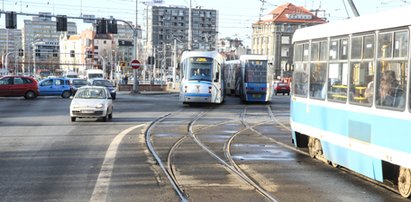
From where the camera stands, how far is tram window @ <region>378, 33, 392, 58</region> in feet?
26.3

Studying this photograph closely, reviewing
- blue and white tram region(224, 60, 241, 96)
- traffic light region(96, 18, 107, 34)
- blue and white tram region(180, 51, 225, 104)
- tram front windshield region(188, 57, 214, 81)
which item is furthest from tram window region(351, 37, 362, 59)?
blue and white tram region(224, 60, 241, 96)

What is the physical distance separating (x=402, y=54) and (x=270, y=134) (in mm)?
10437

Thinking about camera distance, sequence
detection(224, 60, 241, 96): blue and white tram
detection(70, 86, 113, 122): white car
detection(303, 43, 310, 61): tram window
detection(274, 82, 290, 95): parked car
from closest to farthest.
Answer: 1. detection(303, 43, 310, 61): tram window
2. detection(70, 86, 113, 122): white car
3. detection(224, 60, 241, 96): blue and white tram
4. detection(274, 82, 290, 95): parked car

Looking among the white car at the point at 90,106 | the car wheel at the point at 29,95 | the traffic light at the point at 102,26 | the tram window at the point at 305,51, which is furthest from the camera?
the traffic light at the point at 102,26

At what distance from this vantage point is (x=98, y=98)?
2175cm

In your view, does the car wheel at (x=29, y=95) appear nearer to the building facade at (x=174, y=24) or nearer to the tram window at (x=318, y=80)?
the tram window at (x=318, y=80)

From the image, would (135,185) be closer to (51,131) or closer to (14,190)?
(14,190)

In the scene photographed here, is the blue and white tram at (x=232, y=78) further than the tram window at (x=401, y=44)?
Yes

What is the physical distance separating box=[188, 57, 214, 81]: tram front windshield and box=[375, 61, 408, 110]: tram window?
2277 centimetres

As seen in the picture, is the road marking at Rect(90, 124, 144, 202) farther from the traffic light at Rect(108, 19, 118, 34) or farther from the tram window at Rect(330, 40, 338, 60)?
the traffic light at Rect(108, 19, 118, 34)

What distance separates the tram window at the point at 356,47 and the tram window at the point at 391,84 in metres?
0.87

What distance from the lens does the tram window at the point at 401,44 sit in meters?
7.52

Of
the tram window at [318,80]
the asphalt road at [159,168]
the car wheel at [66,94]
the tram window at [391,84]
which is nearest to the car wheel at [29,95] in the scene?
the car wheel at [66,94]

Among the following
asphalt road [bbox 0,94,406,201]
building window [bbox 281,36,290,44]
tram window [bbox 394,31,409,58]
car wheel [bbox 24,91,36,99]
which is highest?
building window [bbox 281,36,290,44]
